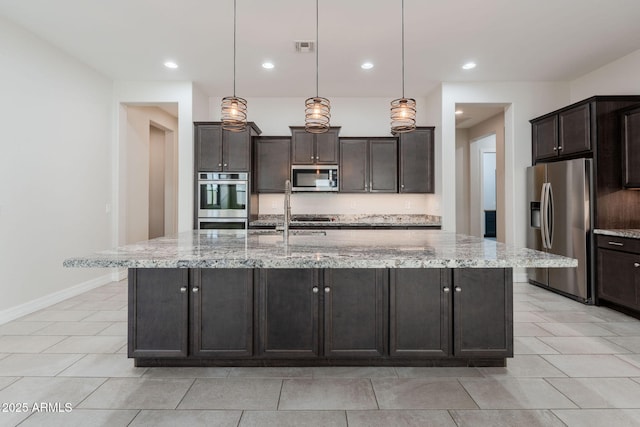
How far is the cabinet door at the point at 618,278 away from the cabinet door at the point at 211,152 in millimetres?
4961

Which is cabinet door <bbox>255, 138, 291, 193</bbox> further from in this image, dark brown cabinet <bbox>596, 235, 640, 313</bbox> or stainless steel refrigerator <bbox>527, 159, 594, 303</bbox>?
dark brown cabinet <bbox>596, 235, 640, 313</bbox>

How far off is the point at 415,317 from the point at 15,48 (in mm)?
4606

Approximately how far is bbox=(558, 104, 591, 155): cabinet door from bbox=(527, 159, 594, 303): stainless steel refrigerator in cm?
22

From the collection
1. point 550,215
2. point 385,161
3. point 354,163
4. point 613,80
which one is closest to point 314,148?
point 354,163

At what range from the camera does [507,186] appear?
520 centimetres

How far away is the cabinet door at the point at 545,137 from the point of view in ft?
15.0

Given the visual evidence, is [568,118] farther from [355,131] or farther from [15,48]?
[15,48]

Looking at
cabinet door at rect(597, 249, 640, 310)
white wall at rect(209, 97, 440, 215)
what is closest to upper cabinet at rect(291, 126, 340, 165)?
white wall at rect(209, 97, 440, 215)

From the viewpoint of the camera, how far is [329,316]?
91.5 inches

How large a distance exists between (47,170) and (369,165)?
4.13 meters

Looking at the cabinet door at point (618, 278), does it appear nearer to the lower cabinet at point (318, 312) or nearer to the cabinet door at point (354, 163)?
the lower cabinet at point (318, 312)

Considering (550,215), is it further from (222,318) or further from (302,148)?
(222,318)

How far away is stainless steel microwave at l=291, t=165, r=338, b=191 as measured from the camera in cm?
531

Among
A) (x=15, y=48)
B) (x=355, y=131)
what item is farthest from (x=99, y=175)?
(x=355, y=131)
